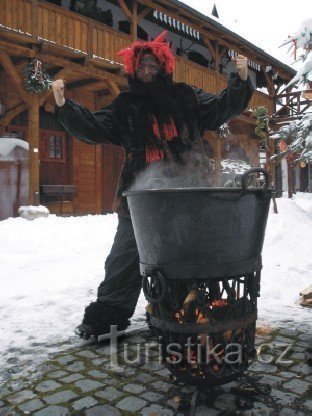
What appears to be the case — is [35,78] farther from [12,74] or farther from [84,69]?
[84,69]

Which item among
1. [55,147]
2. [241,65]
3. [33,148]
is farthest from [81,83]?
[241,65]

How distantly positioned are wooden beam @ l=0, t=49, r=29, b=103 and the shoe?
711 cm

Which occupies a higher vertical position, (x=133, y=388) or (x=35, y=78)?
(x=35, y=78)

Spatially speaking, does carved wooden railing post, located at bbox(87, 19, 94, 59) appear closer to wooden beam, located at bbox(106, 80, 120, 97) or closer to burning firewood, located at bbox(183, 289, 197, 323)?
wooden beam, located at bbox(106, 80, 120, 97)

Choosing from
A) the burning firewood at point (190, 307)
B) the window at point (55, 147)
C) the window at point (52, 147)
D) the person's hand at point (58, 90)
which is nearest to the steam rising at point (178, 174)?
the person's hand at point (58, 90)

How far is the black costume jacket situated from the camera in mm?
2688

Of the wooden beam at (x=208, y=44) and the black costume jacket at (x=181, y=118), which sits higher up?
the wooden beam at (x=208, y=44)

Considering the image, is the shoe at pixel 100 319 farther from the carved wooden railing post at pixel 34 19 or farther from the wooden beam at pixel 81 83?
the wooden beam at pixel 81 83

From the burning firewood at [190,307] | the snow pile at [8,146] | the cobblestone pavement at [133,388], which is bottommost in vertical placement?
the cobblestone pavement at [133,388]

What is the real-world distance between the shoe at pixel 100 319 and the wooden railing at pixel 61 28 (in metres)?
7.06

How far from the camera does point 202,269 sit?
6.23 ft

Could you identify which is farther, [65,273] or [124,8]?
[124,8]

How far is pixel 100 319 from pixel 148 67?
1.71m

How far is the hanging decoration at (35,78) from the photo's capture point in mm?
8586
